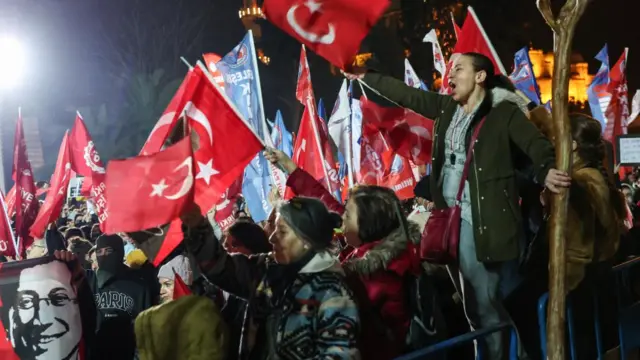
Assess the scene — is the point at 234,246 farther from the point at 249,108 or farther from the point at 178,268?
the point at 249,108

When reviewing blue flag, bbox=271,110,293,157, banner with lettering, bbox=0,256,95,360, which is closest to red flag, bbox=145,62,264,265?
banner with lettering, bbox=0,256,95,360

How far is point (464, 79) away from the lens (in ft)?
14.2

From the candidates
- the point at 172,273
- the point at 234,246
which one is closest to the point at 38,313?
the point at 234,246

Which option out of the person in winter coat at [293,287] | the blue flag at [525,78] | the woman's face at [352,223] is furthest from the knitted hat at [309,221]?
the blue flag at [525,78]

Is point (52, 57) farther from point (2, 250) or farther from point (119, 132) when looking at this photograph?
point (2, 250)

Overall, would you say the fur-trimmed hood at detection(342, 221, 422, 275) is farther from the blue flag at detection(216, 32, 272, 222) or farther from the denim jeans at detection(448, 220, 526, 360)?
the blue flag at detection(216, 32, 272, 222)

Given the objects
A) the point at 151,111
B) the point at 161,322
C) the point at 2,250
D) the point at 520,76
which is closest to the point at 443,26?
the point at 151,111

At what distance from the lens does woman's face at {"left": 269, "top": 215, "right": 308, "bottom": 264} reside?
346 centimetres

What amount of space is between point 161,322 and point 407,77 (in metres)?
9.79

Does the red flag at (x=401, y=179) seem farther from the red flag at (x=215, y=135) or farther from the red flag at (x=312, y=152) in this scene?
the red flag at (x=215, y=135)

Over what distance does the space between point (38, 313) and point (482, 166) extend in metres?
2.45

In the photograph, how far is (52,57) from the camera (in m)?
48.4

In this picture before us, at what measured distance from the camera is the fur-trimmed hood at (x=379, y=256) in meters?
4.03

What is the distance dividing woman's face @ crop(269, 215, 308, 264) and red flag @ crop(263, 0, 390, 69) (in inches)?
52.3
